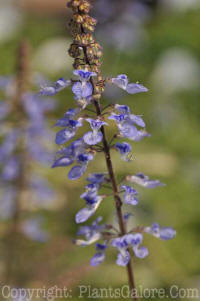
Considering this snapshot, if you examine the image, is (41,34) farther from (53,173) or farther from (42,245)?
(42,245)

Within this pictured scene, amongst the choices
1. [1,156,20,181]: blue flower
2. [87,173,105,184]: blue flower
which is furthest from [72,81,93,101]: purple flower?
[1,156,20,181]: blue flower

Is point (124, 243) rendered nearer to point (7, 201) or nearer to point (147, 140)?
point (7, 201)

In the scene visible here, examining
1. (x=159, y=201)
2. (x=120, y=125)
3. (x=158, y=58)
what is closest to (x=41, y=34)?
(x=158, y=58)

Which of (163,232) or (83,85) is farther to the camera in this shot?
(163,232)

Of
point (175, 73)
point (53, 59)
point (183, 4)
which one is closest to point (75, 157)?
point (175, 73)

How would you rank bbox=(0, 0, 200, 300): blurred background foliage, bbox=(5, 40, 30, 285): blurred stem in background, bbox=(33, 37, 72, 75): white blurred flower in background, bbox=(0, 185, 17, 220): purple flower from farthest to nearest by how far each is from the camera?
bbox=(33, 37, 72, 75): white blurred flower in background < bbox=(0, 0, 200, 300): blurred background foliage < bbox=(0, 185, 17, 220): purple flower < bbox=(5, 40, 30, 285): blurred stem in background

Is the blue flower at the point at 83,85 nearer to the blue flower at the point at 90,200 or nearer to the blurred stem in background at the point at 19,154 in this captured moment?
the blue flower at the point at 90,200

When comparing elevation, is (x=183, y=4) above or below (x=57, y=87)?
below

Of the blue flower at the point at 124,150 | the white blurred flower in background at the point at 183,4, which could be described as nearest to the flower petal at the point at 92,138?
the blue flower at the point at 124,150

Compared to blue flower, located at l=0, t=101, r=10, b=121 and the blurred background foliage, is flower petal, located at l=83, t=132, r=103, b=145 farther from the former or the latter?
blue flower, located at l=0, t=101, r=10, b=121
